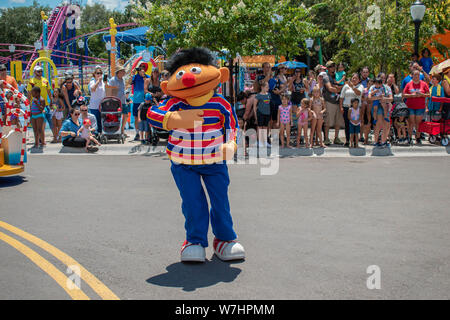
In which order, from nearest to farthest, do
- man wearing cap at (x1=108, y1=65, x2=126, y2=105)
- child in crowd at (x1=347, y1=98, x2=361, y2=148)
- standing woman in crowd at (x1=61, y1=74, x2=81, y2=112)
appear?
child in crowd at (x1=347, y1=98, x2=361, y2=148) → man wearing cap at (x1=108, y1=65, x2=126, y2=105) → standing woman in crowd at (x1=61, y1=74, x2=81, y2=112)

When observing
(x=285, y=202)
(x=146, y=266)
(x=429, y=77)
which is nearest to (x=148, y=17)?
(x=429, y=77)

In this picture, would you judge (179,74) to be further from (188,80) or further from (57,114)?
(57,114)

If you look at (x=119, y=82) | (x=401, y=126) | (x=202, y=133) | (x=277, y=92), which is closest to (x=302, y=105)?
(x=277, y=92)

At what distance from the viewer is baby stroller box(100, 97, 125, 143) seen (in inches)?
542

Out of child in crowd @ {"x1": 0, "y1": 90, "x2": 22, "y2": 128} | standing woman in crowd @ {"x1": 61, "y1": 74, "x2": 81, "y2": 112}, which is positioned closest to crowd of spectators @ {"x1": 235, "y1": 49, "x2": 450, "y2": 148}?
standing woman in crowd @ {"x1": 61, "y1": 74, "x2": 81, "y2": 112}

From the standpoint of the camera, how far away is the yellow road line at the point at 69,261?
4.04m

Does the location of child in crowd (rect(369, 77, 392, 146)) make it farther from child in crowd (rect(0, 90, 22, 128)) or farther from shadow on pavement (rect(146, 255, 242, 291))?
shadow on pavement (rect(146, 255, 242, 291))

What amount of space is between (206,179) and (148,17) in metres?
10.3

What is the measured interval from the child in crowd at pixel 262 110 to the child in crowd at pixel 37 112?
5312 millimetres

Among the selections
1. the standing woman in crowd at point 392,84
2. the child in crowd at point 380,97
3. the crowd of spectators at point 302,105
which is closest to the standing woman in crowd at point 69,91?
the crowd of spectators at point 302,105

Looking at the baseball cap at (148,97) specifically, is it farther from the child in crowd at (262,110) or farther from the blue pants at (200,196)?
the blue pants at (200,196)

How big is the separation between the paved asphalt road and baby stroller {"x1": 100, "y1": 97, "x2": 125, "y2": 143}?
390cm

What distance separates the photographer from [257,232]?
18.9 feet
